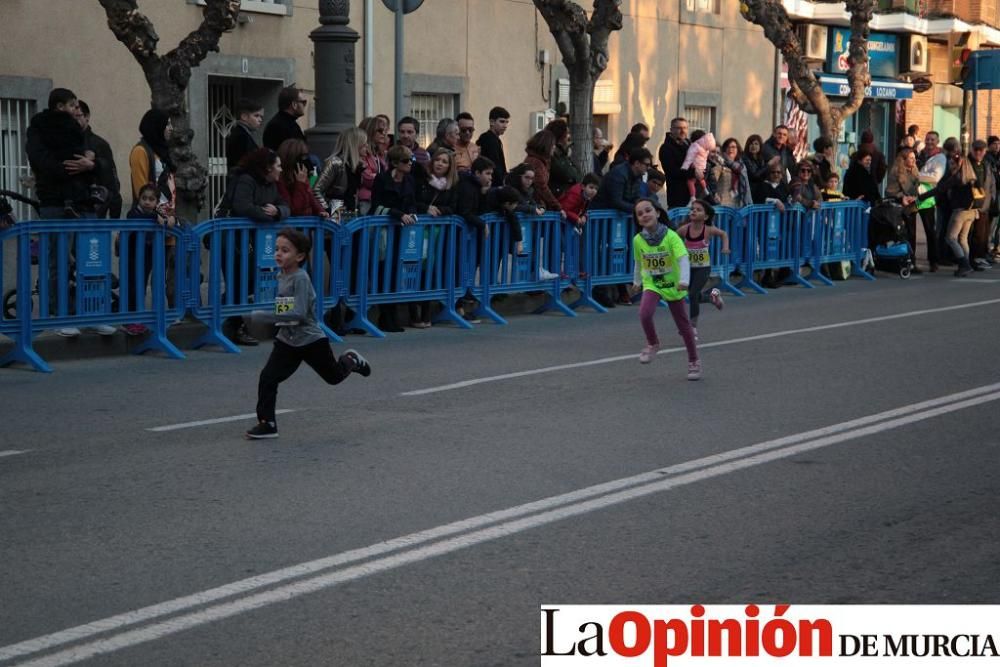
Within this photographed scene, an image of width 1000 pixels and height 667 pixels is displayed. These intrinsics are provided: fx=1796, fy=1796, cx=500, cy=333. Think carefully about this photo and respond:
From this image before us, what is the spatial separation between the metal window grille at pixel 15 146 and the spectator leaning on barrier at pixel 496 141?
16.4 ft

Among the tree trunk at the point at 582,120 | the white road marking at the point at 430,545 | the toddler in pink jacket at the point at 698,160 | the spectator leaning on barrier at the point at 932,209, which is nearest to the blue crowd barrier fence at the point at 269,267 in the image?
the toddler in pink jacket at the point at 698,160

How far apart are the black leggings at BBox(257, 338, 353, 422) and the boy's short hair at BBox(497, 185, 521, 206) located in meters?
6.85

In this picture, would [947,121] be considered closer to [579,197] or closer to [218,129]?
[218,129]

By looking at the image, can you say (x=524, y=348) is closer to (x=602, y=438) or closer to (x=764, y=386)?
(x=764, y=386)

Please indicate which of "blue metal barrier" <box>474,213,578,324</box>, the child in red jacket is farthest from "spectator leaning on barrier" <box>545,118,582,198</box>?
"blue metal barrier" <box>474,213,578,324</box>

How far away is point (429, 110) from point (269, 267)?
11.5m

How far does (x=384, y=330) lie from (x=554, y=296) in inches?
103

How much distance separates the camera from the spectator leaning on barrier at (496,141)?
1877 centimetres

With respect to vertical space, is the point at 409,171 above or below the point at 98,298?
above

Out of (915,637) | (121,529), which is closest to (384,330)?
(121,529)

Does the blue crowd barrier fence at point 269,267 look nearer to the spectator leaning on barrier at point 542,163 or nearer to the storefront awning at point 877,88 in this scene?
the spectator leaning on barrier at point 542,163

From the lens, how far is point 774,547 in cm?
713

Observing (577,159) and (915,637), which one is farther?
(577,159)

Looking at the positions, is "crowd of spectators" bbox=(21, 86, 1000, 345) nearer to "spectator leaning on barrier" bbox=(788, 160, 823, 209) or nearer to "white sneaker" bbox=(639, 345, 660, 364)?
"spectator leaning on barrier" bbox=(788, 160, 823, 209)
